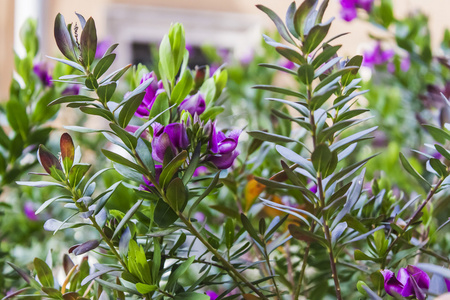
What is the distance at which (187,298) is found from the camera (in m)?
0.28

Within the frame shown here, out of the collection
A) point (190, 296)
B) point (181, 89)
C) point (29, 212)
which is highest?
point (181, 89)

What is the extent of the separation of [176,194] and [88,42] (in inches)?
3.9

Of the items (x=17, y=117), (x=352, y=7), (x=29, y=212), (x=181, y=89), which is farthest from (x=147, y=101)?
(x=352, y=7)

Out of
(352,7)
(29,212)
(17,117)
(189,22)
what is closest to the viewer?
(17,117)

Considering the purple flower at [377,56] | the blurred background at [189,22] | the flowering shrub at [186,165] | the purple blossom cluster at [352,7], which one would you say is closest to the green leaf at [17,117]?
the flowering shrub at [186,165]

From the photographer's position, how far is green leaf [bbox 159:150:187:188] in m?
0.26

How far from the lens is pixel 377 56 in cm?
123

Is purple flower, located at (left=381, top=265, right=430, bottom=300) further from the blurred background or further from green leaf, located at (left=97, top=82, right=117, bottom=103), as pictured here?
the blurred background

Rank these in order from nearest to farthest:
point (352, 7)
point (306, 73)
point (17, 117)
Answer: point (306, 73) → point (17, 117) → point (352, 7)

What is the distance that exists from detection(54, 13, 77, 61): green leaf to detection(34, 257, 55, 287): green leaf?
0.14m

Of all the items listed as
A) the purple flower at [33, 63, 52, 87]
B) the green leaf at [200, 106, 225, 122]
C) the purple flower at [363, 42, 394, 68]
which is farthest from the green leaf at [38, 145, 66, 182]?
the purple flower at [363, 42, 394, 68]

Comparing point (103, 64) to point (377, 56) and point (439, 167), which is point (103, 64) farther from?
point (377, 56)

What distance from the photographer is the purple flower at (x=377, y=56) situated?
48.0 inches

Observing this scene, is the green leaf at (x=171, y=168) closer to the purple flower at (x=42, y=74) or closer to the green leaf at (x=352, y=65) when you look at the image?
the green leaf at (x=352, y=65)
